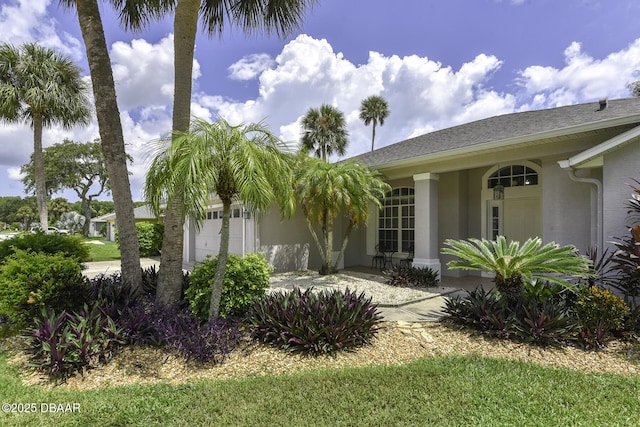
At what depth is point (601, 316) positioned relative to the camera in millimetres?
4762

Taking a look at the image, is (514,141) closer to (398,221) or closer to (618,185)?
(618,185)

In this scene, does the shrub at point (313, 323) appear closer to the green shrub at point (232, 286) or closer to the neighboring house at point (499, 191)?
the green shrub at point (232, 286)

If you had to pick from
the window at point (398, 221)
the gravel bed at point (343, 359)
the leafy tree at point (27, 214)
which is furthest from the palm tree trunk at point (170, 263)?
the leafy tree at point (27, 214)

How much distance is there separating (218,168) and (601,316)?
19.5 ft

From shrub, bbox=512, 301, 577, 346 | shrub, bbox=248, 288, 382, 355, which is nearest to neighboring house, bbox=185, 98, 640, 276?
shrub, bbox=512, 301, 577, 346

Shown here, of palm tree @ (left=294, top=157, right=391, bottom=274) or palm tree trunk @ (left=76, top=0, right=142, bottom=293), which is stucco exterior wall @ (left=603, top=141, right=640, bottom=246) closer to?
palm tree @ (left=294, top=157, right=391, bottom=274)

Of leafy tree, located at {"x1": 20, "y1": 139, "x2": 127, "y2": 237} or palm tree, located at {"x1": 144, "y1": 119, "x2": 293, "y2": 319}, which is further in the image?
leafy tree, located at {"x1": 20, "y1": 139, "x2": 127, "y2": 237}

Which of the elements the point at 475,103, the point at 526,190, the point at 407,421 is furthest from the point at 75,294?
the point at 475,103

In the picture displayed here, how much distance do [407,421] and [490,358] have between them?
2.08 m

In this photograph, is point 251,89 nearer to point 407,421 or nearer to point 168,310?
point 168,310

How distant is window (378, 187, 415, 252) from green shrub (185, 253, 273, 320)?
24.0 ft

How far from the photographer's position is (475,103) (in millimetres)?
15203

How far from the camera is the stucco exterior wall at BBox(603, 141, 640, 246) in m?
5.68

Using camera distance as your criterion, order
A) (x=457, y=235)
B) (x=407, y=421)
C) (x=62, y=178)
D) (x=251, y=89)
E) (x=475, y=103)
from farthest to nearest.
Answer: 1. (x=62, y=178)
2. (x=475, y=103)
3. (x=251, y=89)
4. (x=457, y=235)
5. (x=407, y=421)
